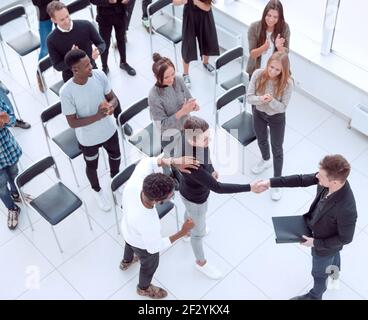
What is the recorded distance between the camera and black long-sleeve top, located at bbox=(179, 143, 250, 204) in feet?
12.2

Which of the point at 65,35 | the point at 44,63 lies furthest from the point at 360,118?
the point at 44,63

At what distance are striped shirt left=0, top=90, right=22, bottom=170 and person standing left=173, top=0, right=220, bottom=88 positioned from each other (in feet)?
6.96

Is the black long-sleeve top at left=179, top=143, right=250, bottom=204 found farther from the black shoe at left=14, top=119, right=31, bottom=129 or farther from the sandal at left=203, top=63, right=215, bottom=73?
the sandal at left=203, top=63, right=215, bottom=73

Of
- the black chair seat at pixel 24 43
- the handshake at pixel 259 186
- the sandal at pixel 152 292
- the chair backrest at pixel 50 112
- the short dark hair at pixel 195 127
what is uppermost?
the short dark hair at pixel 195 127

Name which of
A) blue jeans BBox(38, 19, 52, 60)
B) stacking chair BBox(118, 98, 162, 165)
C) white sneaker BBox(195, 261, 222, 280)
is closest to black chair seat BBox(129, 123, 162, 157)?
stacking chair BBox(118, 98, 162, 165)

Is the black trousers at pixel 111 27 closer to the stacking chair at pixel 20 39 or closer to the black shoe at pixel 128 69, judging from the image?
the black shoe at pixel 128 69

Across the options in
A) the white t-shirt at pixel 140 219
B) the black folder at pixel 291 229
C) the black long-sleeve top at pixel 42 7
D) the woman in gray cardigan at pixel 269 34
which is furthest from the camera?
the black long-sleeve top at pixel 42 7

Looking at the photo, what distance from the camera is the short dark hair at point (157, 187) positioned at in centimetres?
334

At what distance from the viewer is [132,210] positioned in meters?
3.51

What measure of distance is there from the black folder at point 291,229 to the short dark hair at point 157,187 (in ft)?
3.26

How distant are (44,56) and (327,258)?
3947 mm

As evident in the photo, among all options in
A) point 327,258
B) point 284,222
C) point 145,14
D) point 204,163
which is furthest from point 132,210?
point 145,14

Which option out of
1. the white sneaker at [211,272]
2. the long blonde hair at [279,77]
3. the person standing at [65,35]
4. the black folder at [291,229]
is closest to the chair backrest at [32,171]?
the person standing at [65,35]
